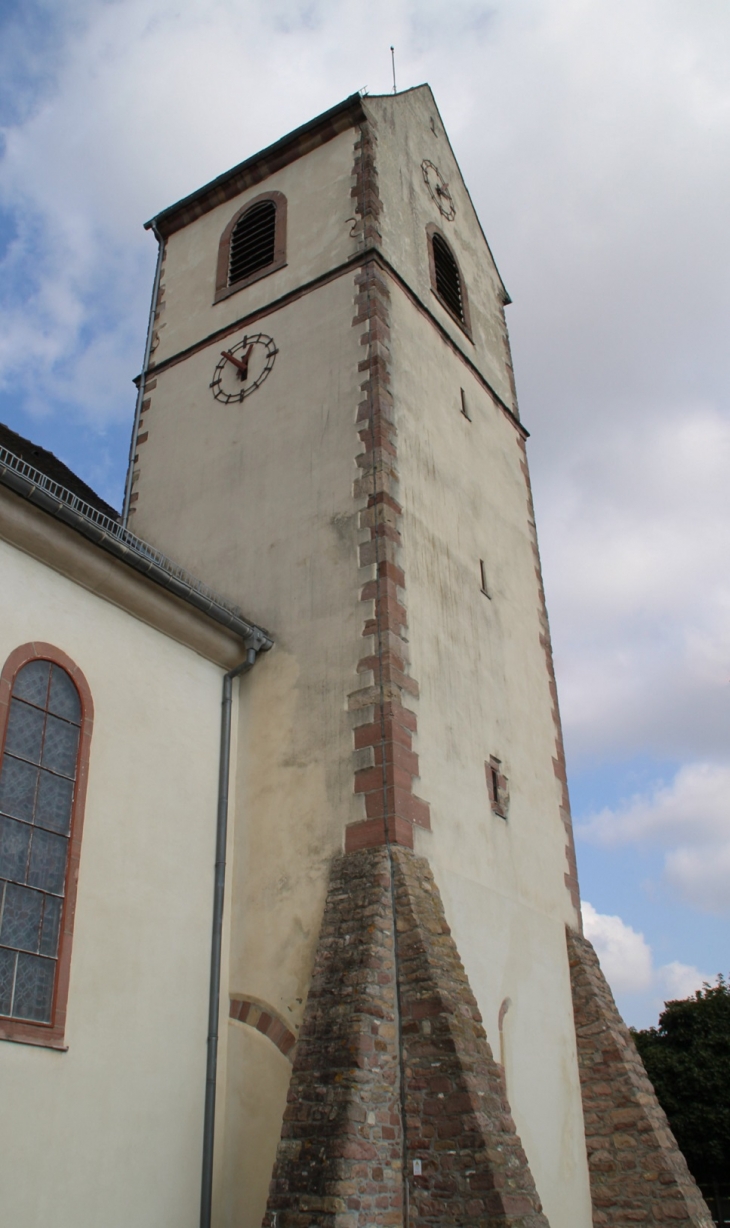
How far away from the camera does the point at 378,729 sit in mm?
9273

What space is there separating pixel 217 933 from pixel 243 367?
709 centimetres

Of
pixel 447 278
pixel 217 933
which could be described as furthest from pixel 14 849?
pixel 447 278

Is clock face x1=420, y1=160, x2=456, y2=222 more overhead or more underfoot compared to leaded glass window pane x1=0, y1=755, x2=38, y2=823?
more overhead

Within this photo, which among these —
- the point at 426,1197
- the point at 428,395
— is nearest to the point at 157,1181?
the point at 426,1197

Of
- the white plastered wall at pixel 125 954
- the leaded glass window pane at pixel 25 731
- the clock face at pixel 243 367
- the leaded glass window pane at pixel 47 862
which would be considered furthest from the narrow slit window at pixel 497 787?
the clock face at pixel 243 367

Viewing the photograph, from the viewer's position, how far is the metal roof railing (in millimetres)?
8289

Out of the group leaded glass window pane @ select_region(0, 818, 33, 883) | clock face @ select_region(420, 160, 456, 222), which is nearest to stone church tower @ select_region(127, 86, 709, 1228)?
clock face @ select_region(420, 160, 456, 222)

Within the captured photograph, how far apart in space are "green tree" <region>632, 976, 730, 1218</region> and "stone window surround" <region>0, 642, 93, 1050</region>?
66.6 ft

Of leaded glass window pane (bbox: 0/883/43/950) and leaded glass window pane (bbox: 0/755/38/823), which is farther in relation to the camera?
leaded glass window pane (bbox: 0/755/38/823)

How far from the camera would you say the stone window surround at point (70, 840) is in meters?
7.21

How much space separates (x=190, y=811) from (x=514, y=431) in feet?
27.2

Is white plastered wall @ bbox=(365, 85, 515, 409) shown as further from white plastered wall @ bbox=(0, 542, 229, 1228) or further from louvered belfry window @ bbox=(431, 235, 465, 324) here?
white plastered wall @ bbox=(0, 542, 229, 1228)

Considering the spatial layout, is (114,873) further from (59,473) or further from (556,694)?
(556,694)

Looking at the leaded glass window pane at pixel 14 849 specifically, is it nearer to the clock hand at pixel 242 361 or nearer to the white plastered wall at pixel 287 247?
the clock hand at pixel 242 361
